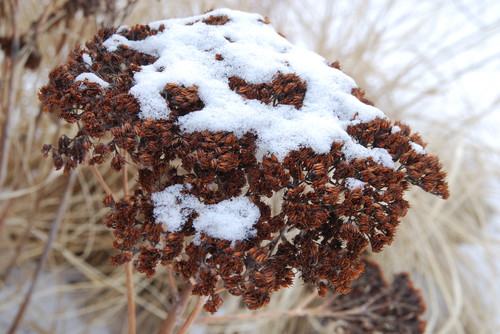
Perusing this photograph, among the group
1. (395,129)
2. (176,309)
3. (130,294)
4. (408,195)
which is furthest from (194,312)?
(408,195)

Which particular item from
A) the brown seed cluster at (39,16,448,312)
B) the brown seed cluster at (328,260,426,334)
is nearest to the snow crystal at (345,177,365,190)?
the brown seed cluster at (39,16,448,312)

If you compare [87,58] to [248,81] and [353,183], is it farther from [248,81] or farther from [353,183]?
[353,183]

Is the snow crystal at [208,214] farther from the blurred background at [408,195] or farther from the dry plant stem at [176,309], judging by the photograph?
the blurred background at [408,195]

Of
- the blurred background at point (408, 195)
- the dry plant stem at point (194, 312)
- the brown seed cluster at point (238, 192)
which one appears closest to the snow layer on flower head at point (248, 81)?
the brown seed cluster at point (238, 192)

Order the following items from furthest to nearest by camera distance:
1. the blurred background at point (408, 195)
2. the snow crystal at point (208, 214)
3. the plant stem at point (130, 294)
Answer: the blurred background at point (408, 195)
the plant stem at point (130, 294)
the snow crystal at point (208, 214)

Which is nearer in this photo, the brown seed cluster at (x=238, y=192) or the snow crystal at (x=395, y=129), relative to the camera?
the brown seed cluster at (x=238, y=192)

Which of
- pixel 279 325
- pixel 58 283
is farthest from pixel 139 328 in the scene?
pixel 279 325
